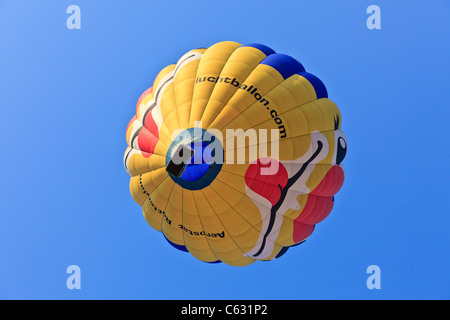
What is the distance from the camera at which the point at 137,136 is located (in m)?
20.8

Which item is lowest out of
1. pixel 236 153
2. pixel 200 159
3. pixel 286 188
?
pixel 286 188

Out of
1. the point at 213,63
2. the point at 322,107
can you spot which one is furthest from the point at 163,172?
the point at 322,107

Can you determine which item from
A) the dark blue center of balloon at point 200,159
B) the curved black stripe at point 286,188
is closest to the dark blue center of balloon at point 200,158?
the dark blue center of balloon at point 200,159

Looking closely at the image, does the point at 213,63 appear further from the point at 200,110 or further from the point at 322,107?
the point at 322,107

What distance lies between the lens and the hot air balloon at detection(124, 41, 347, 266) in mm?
18312

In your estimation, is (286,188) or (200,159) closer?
(200,159)

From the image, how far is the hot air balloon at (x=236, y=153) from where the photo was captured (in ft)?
60.1

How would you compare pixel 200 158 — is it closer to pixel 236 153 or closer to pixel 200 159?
pixel 200 159

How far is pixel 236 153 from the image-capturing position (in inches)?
716

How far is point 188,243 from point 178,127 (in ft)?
12.3

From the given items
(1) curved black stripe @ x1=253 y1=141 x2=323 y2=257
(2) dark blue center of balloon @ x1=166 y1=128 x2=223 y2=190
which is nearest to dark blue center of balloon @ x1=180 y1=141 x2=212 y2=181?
(2) dark blue center of balloon @ x1=166 y1=128 x2=223 y2=190

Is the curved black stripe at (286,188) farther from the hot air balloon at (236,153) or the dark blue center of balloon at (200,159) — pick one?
the dark blue center of balloon at (200,159)

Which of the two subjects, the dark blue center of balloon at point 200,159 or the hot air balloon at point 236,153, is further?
the hot air balloon at point 236,153

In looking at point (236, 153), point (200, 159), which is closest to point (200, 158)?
point (200, 159)
